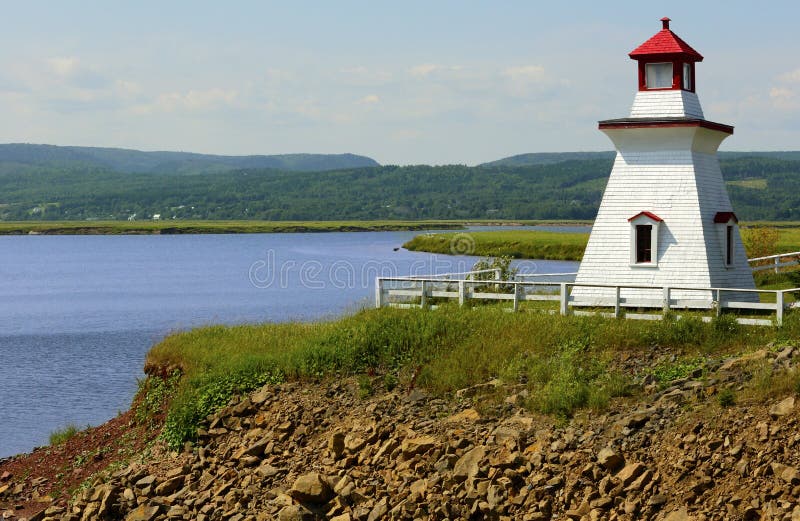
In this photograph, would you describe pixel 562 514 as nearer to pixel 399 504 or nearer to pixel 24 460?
pixel 399 504

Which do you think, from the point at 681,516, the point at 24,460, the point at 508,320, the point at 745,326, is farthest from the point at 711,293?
the point at 24,460

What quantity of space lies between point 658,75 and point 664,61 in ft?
1.40

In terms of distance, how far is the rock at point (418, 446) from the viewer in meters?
22.7

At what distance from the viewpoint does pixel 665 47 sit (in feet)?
101

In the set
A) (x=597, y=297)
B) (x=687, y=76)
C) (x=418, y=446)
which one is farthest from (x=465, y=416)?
(x=687, y=76)

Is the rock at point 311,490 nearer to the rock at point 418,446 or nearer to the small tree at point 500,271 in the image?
the rock at point 418,446

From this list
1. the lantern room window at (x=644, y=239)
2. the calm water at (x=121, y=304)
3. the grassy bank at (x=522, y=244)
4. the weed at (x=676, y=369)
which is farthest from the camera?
the grassy bank at (x=522, y=244)

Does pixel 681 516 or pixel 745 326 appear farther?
pixel 745 326

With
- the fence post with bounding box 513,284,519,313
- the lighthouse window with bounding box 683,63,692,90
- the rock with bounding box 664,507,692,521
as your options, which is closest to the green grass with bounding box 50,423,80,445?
the fence post with bounding box 513,284,519,313

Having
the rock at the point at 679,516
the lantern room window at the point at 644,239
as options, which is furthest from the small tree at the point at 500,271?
the rock at the point at 679,516

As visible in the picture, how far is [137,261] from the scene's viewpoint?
145 metres

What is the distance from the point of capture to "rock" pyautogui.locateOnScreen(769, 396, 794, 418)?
2036cm

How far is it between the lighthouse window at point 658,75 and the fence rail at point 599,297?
6.03 meters

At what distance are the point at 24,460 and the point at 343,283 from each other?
6244 cm
